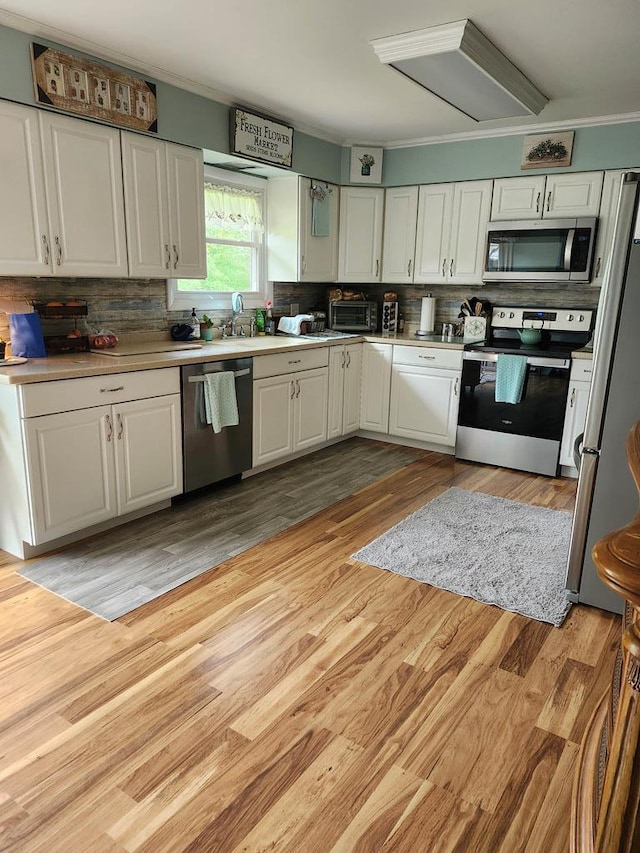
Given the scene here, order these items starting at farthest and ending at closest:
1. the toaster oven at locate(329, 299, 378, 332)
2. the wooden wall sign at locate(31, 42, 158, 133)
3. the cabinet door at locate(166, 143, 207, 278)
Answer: the toaster oven at locate(329, 299, 378, 332)
the cabinet door at locate(166, 143, 207, 278)
the wooden wall sign at locate(31, 42, 158, 133)

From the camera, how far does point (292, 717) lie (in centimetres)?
187

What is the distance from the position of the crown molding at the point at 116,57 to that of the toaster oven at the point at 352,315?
4.98 feet

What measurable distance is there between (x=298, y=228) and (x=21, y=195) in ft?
7.36

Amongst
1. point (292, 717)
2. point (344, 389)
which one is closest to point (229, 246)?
point (344, 389)

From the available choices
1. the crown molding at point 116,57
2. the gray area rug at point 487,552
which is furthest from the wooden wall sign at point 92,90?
the gray area rug at point 487,552

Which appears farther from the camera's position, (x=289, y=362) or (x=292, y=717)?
(x=289, y=362)

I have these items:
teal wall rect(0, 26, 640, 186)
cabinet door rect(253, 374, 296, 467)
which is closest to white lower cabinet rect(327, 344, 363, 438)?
cabinet door rect(253, 374, 296, 467)

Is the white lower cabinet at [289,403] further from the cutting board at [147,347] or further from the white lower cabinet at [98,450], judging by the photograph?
the white lower cabinet at [98,450]

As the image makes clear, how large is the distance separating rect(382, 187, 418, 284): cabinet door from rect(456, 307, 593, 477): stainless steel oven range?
2.88 feet

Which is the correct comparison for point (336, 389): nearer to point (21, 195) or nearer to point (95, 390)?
A: point (95, 390)

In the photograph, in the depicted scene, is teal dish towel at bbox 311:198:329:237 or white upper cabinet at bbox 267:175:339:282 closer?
white upper cabinet at bbox 267:175:339:282

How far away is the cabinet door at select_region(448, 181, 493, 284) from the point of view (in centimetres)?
452

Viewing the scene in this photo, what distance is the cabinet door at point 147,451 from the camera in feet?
10.0

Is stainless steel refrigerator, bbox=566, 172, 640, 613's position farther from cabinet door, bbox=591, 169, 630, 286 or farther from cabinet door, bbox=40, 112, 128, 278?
cabinet door, bbox=40, 112, 128, 278
